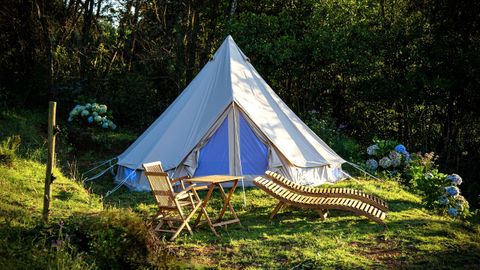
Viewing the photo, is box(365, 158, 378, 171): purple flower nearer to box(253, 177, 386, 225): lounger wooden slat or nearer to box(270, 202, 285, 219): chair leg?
box(253, 177, 386, 225): lounger wooden slat

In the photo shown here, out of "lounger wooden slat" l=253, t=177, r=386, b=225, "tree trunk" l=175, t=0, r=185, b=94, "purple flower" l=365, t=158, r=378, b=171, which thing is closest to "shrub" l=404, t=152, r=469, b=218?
"lounger wooden slat" l=253, t=177, r=386, b=225

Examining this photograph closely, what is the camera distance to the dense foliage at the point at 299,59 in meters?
12.7

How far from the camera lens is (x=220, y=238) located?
6.16 m

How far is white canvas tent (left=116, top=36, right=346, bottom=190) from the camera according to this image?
8703 millimetres

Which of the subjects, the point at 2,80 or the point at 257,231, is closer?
the point at 257,231

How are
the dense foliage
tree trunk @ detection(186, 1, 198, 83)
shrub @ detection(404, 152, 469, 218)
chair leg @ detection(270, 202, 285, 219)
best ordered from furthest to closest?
tree trunk @ detection(186, 1, 198, 83) → the dense foliage → shrub @ detection(404, 152, 469, 218) → chair leg @ detection(270, 202, 285, 219)

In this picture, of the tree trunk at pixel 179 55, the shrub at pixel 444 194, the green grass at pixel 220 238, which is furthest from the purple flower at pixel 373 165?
the tree trunk at pixel 179 55

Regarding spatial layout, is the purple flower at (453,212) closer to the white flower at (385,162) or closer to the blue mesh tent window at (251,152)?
the white flower at (385,162)

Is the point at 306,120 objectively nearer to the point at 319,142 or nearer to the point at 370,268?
the point at 319,142

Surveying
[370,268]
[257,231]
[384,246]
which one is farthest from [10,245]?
[384,246]

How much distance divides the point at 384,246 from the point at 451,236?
108 centimetres

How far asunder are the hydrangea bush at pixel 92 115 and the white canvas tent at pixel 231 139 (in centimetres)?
356

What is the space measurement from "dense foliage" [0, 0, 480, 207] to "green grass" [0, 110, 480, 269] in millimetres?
4557

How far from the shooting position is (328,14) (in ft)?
43.4
